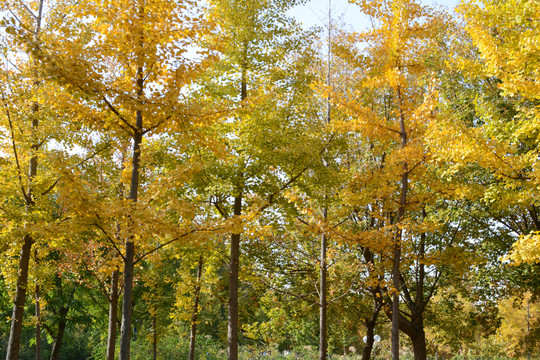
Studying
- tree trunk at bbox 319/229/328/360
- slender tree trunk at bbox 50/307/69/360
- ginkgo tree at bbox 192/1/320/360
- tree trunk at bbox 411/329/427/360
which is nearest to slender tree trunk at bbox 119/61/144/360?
ginkgo tree at bbox 192/1/320/360

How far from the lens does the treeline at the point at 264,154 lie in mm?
5395

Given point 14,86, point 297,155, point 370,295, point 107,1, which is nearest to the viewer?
point 107,1

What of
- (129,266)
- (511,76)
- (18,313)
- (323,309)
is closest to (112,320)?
(18,313)

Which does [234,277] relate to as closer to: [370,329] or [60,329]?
[370,329]

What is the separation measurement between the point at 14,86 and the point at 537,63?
30.0 ft

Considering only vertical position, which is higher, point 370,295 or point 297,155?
point 297,155

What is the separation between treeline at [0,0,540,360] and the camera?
5395 mm

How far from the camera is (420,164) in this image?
8.63 m

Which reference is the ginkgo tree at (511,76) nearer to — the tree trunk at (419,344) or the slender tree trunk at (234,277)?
the slender tree trunk at (234,277)

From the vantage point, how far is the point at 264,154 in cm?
939

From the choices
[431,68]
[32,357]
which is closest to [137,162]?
[431,68]

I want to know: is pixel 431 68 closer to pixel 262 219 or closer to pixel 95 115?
pixel 262 219

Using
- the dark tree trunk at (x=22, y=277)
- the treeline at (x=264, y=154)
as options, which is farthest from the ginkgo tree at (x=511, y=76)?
the dark tree trunk at (x=22, y=277)

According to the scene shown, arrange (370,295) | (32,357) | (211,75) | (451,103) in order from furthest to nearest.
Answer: (32,357) < (370,295) < (451,103) < (211,75)
